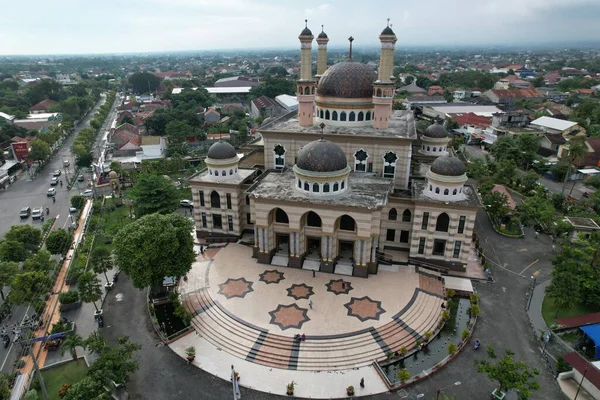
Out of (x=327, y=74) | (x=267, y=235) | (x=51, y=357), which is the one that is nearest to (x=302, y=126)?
(x=327, y=74)

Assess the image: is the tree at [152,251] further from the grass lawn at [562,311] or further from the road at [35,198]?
the grass lawn at [562,311]

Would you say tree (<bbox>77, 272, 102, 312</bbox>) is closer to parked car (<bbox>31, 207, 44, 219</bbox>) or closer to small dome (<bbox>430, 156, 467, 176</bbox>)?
parked car (<bbox>31, 207, 44, 219</bbox>)

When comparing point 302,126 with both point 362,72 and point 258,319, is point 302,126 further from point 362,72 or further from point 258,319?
point 258,319

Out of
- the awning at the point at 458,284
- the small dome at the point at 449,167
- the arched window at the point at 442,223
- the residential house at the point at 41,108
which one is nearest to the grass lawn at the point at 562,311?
the awning at the point at 458,284

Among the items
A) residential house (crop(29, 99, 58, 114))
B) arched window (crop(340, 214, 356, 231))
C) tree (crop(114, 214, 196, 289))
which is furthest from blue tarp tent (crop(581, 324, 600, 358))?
residential house (crop(29, 99, 58, 114))

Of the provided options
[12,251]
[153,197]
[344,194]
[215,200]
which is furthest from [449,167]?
[12,251]
